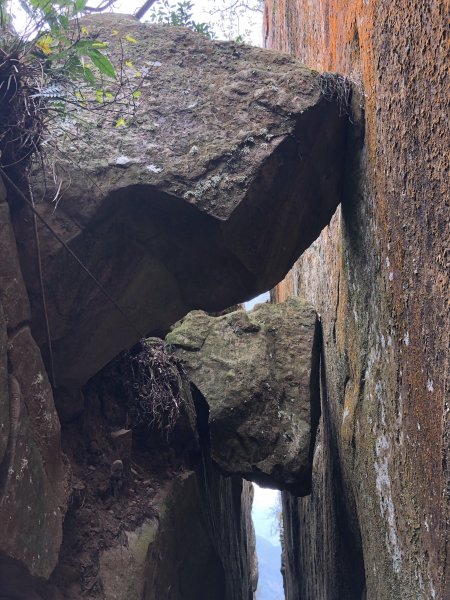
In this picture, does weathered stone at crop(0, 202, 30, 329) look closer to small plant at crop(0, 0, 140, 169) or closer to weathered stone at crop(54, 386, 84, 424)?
small plant at crop(0, 0, 140, 169)

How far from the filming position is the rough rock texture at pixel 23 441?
212cm

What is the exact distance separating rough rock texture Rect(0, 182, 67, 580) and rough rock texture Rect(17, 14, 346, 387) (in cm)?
25

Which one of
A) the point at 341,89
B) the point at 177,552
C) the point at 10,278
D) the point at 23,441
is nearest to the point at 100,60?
the point at 10,278

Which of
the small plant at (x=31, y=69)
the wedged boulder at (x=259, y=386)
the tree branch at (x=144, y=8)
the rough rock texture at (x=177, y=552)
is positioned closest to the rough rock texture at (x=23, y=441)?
the small plant at (x=31, y=69)

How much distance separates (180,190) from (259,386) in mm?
1788

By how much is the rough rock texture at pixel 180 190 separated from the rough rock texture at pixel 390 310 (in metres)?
0.36

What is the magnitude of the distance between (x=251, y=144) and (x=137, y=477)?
76.6 inches

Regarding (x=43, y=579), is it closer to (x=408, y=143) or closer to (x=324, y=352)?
(x=408, y=143)

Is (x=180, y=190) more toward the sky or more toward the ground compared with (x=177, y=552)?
more toward the sky

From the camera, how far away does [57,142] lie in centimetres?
275

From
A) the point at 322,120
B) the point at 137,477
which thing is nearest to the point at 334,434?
the point at 137,477

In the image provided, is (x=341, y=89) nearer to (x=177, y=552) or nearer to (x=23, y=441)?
(x=23, y=441)

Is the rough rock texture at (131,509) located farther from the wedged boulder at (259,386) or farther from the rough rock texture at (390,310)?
the rough rock texture at (390,310)

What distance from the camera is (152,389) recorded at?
3.71 m
